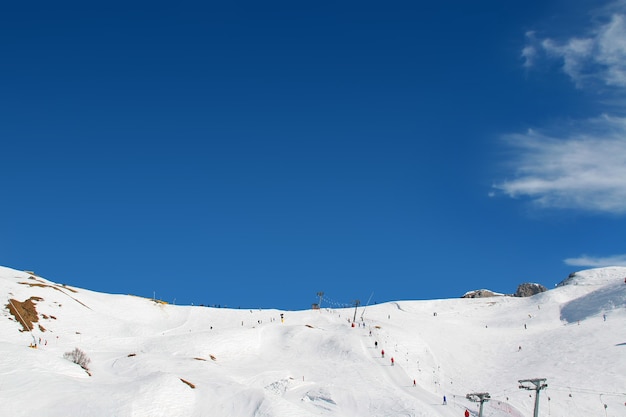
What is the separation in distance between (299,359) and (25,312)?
36.5 m

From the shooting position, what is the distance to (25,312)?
70.2m

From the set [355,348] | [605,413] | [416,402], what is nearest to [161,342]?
[355,348]

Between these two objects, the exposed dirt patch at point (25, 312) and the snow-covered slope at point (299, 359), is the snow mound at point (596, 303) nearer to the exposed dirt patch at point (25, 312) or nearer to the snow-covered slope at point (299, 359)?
the snow-covered slope at point (299, 359)

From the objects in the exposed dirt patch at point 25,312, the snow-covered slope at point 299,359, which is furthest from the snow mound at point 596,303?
the exposed dirt patch at point 25,312

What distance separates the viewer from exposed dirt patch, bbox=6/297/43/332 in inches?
2628

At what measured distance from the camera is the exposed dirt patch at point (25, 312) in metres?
66.8

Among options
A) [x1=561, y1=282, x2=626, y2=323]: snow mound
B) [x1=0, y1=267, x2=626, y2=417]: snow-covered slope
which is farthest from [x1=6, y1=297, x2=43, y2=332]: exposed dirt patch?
[x1=561, y1=282, x2=626, y2=323]: snow mound

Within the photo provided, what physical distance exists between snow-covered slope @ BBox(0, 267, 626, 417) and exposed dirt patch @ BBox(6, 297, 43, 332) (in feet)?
0.64

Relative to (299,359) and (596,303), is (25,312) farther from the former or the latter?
(596,303)

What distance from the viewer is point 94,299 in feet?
309

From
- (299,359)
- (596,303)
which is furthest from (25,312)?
(596,303)

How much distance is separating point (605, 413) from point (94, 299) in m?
78.8

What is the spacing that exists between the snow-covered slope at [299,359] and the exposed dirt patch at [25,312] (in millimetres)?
194

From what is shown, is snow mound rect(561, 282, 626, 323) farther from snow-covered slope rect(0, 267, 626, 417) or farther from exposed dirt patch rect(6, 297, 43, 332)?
exposed dirt patch rect(6, 297, 43, 332)
